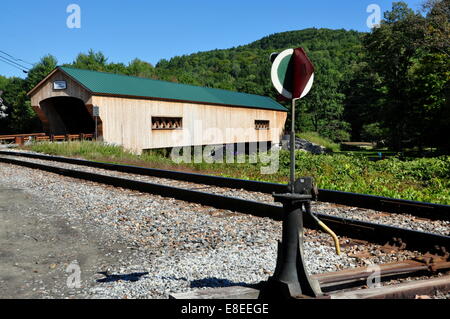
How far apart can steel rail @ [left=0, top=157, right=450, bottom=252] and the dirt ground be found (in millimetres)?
2514

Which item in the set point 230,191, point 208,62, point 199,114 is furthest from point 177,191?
point 208,62

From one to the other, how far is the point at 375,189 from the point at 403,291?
23.7 ft

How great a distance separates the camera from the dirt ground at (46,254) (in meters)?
3.58

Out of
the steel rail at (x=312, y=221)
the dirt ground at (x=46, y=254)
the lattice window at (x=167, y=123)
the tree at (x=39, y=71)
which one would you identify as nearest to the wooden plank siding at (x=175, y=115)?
the lattice window at (x=167, y=123)

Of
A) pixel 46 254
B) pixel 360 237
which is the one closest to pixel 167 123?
pixel 46 254

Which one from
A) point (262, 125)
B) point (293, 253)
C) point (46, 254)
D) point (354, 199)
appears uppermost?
point (262, 125)

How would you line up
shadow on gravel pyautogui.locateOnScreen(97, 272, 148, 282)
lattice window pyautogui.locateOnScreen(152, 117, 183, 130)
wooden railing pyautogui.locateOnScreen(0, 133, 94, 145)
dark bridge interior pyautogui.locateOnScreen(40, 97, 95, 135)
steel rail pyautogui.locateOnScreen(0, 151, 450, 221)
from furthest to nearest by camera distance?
dark bridge interior pyautogui.locateOnScreen(40, 97, 95, 135), lattice window pyautogui.locateOnScreen(152, 117, 183, 130), wooden railing pyautogui.locateOnScreen(0, 133, 94, 145), steel rail pyautogui.locateOnScreen(0, 151, 450, 221), shadow on gravel pyautogui.locateOnScreen(97, 272, 148, 282)

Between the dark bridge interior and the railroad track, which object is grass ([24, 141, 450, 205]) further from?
the dark bridge interior

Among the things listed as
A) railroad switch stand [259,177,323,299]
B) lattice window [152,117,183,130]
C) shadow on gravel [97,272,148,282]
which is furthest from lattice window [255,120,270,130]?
railroad switch stand [259,177,323,299]

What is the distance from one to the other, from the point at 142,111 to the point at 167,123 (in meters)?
2.79

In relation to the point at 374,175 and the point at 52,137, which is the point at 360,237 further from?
the point at 52,137

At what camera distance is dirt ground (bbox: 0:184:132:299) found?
3580 millimetres

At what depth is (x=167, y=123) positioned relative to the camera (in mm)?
26578
